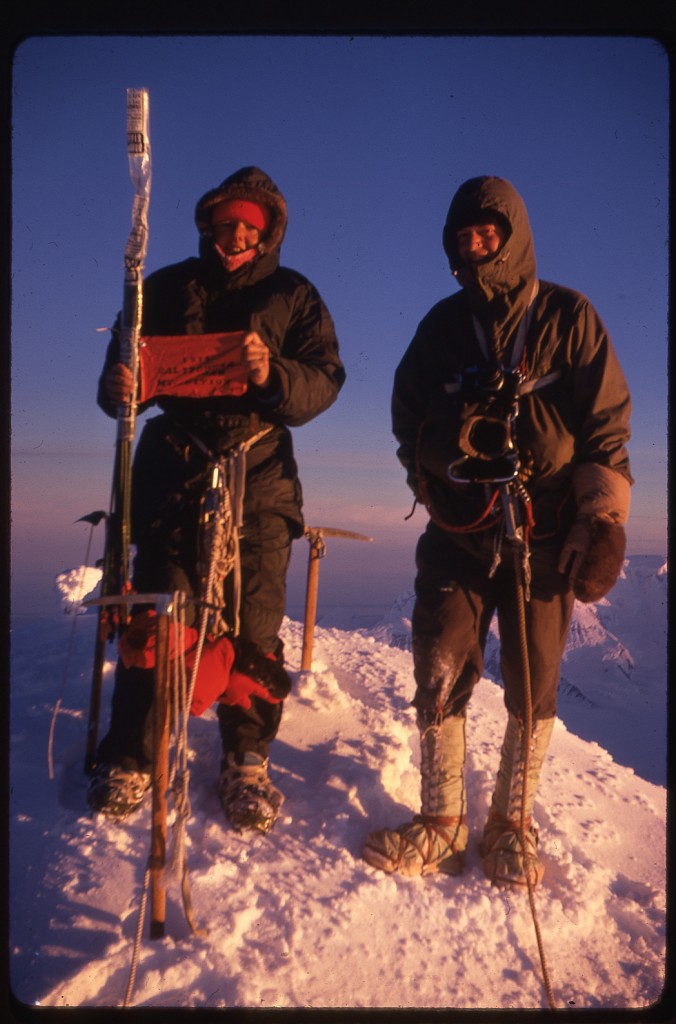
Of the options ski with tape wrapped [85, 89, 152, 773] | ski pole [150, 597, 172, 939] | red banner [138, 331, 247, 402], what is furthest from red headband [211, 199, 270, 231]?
ski pole [150, 597, 172, 939]

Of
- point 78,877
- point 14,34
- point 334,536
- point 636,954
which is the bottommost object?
point 636,954

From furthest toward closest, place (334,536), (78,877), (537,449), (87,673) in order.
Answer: (334,536)
(87,673)
(537,449)
(78,877)

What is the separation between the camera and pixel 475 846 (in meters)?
2.91

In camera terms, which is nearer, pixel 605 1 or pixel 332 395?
pixel 605 1

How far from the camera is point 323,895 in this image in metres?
2.45

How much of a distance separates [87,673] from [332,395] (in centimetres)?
269

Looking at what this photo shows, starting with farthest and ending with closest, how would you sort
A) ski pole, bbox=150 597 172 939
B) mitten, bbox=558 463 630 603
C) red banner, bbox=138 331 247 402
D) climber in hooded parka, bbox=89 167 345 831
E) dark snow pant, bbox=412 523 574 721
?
climber in hooded parka, bbox=89 167 345 831 < dark snow pant, bbox=412 523 574 721 < red banner, bbox=138 331 247 402 < mitten, bbox=558 463 630 603 < ski pole, bbox=150 597 172 939

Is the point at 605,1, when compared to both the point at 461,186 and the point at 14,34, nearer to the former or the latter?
the point at 461,186

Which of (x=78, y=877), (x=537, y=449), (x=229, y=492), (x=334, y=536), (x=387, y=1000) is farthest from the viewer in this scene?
(x=334, y=536)

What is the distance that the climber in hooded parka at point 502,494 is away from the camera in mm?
2521

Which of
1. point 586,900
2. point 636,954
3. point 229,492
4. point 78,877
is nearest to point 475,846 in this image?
point 586,900

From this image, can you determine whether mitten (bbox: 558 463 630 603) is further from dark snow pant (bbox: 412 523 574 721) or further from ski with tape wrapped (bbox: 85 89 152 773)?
ski with tape wrapped (bbox: 85 89 152 773)

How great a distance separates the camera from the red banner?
101 inches

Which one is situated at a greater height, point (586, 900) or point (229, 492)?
point (229, 492)
